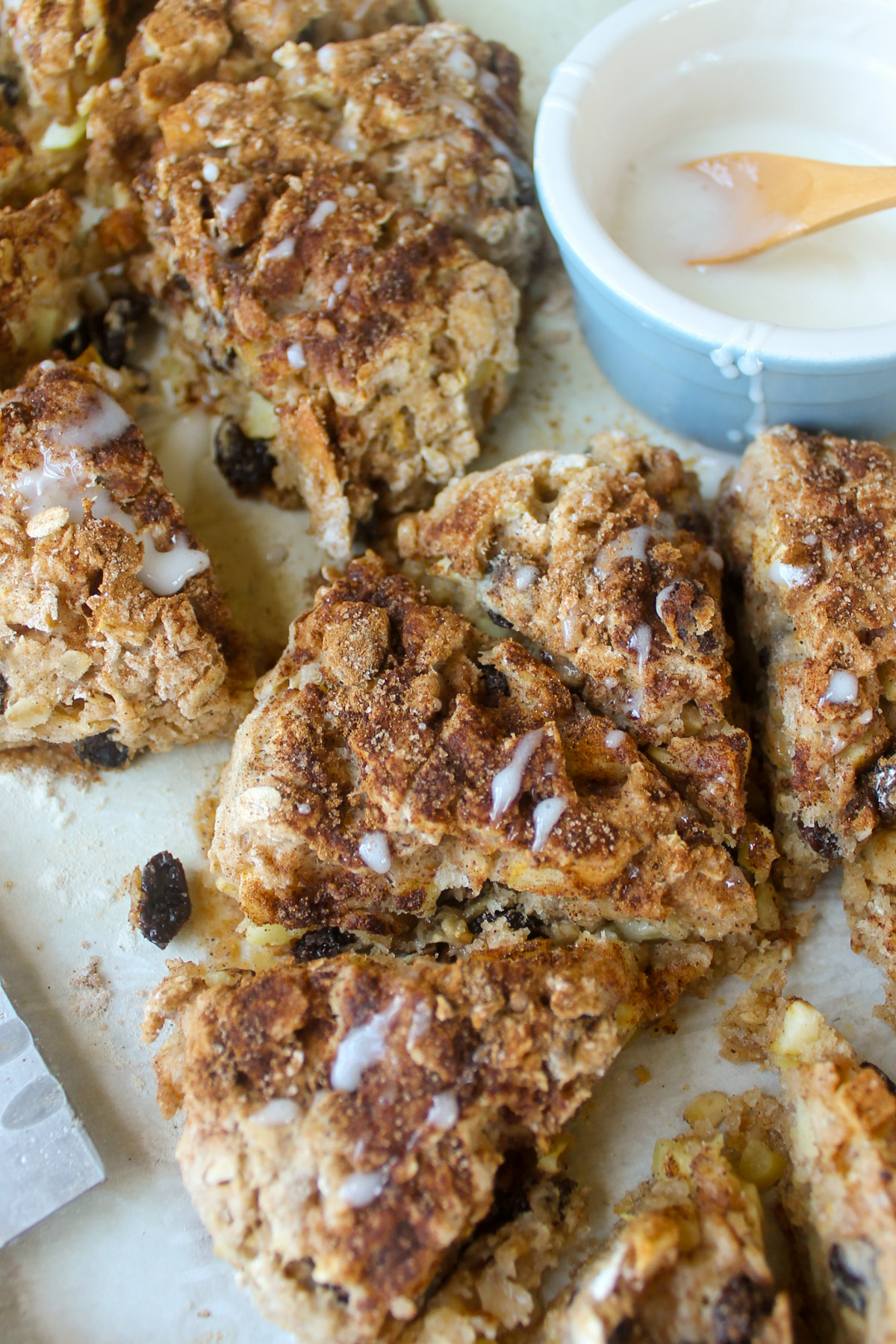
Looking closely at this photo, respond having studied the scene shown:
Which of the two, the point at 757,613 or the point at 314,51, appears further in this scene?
the point at 314,51

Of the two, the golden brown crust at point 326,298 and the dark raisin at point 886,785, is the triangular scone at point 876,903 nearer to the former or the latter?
the dark raisin at point 886,785

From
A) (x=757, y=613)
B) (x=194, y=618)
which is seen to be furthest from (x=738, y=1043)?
(x=194, y=618)

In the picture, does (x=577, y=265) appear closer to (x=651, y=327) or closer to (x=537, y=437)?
(x=651, y=327)

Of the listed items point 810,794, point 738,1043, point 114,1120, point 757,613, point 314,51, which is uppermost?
point 314,51

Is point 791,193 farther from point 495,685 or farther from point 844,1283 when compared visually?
point 844,1283

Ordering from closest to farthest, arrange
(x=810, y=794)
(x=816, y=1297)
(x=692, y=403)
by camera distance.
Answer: (x=816, y=1297), (x=810, y=794), (x=692, y=403)

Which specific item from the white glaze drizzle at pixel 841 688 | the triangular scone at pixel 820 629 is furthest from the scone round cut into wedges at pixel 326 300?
the white glaze drizzle at pixel 841 688

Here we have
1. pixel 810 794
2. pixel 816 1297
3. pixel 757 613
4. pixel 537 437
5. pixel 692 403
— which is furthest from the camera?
pixel 537 437
